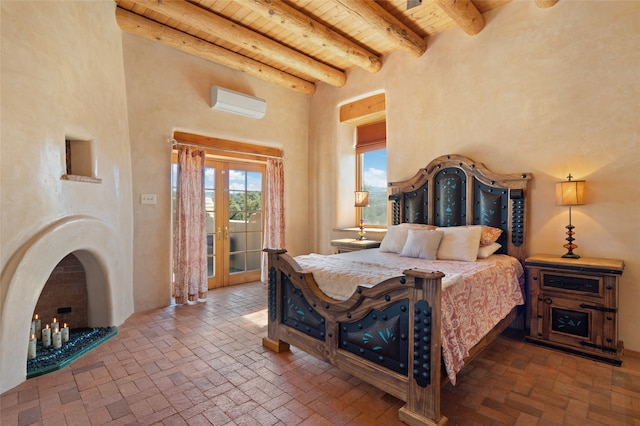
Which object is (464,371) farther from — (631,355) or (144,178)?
(144,178)

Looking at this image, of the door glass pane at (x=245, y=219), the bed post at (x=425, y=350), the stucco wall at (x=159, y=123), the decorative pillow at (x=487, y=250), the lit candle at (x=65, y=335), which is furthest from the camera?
the door glass pane at (x=245, y=219)

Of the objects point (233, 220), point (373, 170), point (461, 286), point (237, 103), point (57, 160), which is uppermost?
point (237, 103)

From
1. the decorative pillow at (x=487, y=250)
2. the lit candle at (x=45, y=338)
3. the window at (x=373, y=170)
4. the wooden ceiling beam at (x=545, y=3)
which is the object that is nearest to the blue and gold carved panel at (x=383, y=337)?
the decorative pillow at (x=487, y=250)

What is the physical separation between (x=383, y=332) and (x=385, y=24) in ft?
10.4

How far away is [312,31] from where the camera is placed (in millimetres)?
3629

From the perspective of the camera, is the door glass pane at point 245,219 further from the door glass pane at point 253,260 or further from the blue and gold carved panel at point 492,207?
the blue and gold carved panel at point 492,207

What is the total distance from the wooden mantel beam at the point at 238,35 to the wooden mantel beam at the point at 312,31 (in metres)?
0.54

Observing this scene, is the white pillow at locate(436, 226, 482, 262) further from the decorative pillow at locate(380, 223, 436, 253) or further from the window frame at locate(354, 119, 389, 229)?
the window frame at locate(354, 119, 389, 229)

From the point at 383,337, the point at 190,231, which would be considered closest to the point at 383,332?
the point at 383,337

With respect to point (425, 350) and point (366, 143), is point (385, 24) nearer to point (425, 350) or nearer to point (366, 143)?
point (366, 143)

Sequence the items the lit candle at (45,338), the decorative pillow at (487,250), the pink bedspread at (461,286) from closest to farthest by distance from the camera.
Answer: the pink bedspread at (461,286)
the lit candle at (45,338)
the decorative pillow at (487,250)

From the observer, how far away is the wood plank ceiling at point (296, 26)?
10.7ft

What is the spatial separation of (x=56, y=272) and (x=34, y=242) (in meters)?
1.00

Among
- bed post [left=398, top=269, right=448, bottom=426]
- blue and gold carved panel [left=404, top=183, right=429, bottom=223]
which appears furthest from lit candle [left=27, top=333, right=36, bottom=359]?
blue and gold carved panel [left=404, top=183, right=429, bottom=223]
